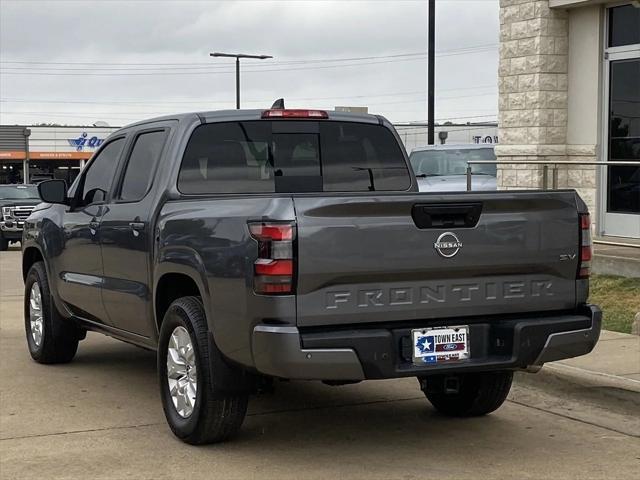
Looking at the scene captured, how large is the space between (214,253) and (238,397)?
854 millimetres

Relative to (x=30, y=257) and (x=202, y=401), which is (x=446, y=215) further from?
(x=30, y=257)

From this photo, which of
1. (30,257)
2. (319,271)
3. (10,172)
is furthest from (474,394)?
(10,172)

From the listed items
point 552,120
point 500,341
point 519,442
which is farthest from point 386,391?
point 552,120

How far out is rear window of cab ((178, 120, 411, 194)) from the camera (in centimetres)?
687

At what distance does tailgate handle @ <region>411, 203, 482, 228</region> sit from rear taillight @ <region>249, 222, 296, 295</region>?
0.71 metres

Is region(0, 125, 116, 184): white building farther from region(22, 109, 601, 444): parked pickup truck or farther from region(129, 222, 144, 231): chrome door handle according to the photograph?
region(22, 109, 601, 444): parked pickup truck

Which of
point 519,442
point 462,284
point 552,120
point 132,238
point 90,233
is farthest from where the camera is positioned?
point 552,120

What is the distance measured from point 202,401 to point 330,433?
1.01 m

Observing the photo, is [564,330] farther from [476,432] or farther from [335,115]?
[335,115]

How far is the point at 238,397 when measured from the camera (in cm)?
595

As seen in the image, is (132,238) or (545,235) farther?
(132,238)

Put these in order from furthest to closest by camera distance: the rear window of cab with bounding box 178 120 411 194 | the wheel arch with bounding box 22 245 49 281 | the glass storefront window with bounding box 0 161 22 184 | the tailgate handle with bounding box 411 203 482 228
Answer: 1. the glass storefront window with bounding box 0 161 22 184
2. the wheel arch with bounding box 22 245 49 281
3. the rear window of cab with bounding box 178 120 411 194
4. the tailgate handle with bounding box 411 203 482 228

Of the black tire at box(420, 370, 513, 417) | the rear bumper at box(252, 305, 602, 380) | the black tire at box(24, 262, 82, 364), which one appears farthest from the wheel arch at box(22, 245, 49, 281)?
the rear bumper at box(252, 305, 602, 380)

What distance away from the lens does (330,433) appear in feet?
21.5
